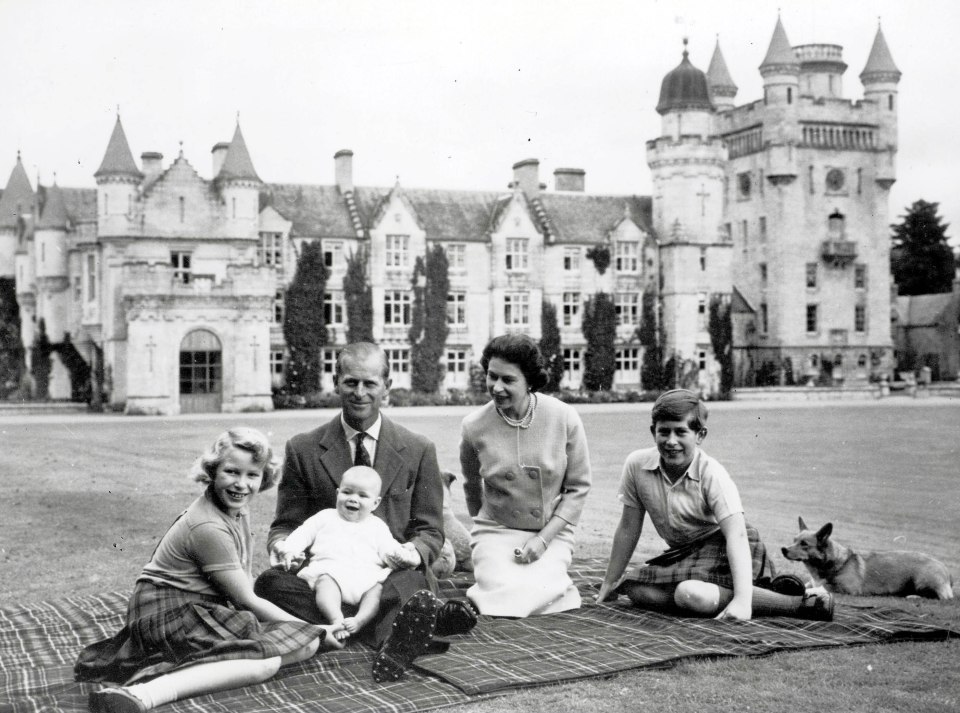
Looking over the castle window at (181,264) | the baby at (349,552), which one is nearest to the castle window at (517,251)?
the castle window at (181,264)

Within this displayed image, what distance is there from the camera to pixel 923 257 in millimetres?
76875

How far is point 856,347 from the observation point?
61.2 m

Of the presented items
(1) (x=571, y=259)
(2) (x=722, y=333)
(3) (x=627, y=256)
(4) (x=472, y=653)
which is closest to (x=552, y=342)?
(1) (x=571, y=259)

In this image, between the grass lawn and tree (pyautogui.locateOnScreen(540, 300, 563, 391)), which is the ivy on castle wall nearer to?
tree (pyautogui.locateOnScreen(540, 300, 563, 391))

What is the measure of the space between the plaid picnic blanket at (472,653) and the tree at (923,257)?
7432 cm

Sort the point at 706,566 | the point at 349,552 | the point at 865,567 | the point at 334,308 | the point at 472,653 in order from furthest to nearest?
the point at 334,308 < the point at 865,567 < the point at 706,566 < the point at 349,552 < the point at 472,653

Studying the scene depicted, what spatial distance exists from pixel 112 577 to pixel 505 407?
4175mm

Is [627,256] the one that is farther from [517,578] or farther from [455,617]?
[455,617]

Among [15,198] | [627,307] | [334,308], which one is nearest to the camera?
[334,308]

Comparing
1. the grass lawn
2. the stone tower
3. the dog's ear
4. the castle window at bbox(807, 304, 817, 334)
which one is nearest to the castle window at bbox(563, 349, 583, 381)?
the stone tower

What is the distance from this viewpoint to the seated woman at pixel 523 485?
24.4ft

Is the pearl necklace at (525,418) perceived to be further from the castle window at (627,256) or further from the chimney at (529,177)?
the chimney at (529,177)

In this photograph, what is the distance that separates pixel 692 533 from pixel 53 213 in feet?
144

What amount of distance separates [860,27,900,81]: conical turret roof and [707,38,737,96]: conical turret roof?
7880 mm
